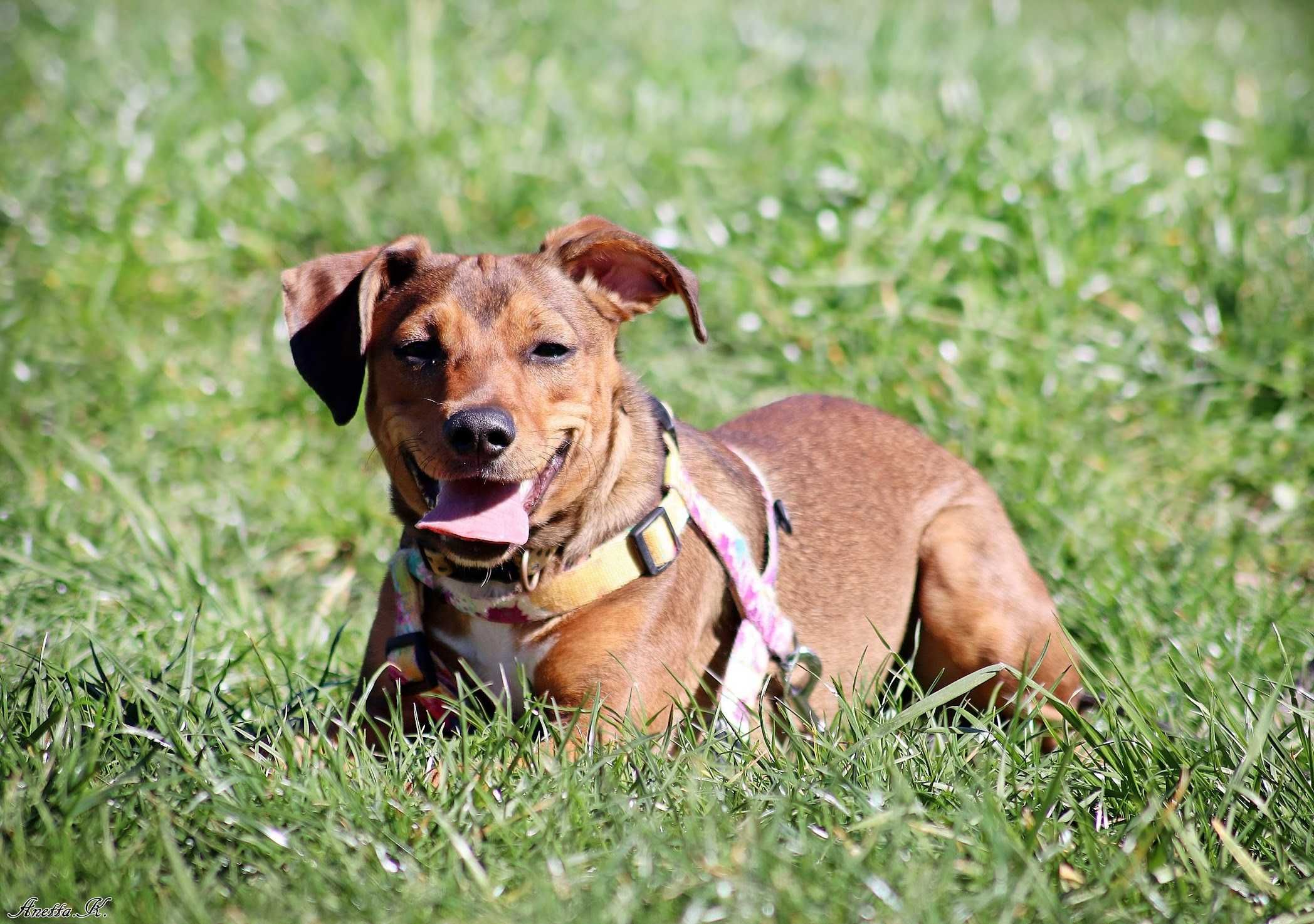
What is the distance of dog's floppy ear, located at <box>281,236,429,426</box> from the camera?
3354mm

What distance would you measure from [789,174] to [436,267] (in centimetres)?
336

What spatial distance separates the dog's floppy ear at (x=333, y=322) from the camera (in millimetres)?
3354

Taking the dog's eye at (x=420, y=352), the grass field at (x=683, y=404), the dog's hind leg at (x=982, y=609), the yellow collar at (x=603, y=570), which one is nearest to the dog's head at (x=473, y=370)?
the dog's eye at (x=420, y=352)

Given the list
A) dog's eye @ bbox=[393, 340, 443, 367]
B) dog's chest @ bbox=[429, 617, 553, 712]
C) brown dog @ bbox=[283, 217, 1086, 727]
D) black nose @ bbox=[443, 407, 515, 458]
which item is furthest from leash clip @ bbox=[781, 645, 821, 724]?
dog's eye @ bbox=[393, 340, 443, 367]

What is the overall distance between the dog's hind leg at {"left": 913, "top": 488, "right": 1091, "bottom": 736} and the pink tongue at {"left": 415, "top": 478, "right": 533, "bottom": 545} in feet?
5.08

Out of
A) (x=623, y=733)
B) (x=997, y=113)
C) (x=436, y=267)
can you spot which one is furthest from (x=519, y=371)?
(x=997, y=113)

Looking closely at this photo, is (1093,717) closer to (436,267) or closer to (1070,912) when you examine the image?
(1070,912)

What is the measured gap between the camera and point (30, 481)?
16.9 ft

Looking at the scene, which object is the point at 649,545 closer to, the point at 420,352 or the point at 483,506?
the point at 483,506

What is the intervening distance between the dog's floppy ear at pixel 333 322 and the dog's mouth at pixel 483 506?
0.26 metres

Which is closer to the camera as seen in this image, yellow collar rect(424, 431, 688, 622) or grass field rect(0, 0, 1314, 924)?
grass field rect(0, 0, 1314, 924)

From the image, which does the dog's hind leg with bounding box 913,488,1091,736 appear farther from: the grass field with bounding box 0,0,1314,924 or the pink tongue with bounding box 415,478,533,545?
the pink tongue with bounding box 415,478,533,545

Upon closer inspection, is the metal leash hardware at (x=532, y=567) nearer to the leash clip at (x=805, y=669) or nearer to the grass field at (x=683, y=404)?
the grass field at (x=683, y=404)

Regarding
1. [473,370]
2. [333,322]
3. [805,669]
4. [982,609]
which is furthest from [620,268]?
[982,609]
